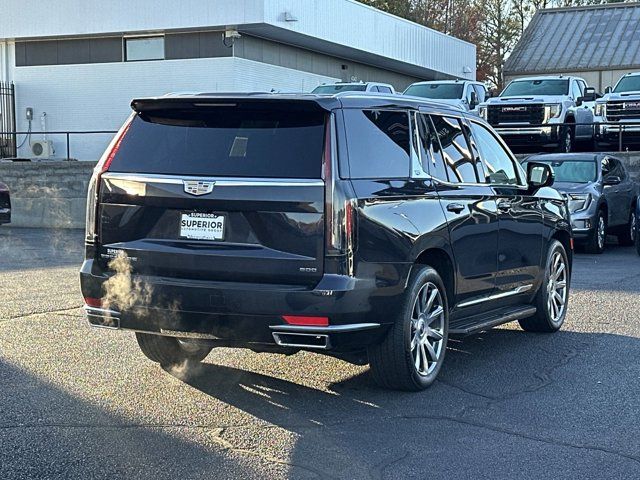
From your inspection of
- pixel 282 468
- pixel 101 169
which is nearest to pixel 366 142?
pixel 101 169

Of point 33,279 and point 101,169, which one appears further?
point 33,279

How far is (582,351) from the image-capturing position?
27.1ft

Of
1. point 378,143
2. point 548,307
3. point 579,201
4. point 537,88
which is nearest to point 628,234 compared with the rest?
point 579,201

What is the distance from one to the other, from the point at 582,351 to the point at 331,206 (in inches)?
130

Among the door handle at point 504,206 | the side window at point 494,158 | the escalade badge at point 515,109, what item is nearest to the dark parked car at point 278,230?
the door handle at point 504,206

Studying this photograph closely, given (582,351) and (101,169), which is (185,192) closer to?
(101,169)

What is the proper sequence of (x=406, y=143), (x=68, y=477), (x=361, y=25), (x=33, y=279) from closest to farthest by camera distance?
(x=68, y=477) < (x=406, y=143) < (x=33, y=279) < (x=361, y=25)

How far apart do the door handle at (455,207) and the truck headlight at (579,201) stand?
1027 cm

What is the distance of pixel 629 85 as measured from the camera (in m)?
26.2

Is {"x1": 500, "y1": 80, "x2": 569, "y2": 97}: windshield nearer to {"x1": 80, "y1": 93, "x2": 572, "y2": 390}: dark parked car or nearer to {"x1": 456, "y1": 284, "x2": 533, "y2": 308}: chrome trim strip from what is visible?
{"x1": 456, "y1": 284, "x2": 533, "y2": 308}: chrome trim strip

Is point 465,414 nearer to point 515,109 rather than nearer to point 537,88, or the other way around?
point 515,109

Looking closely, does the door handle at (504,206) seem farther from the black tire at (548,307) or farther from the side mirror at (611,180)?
the side mirror at (611,180)

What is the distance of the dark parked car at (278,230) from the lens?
596 cm

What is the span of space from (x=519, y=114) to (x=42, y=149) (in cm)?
1350
